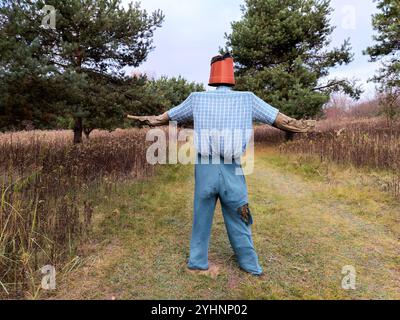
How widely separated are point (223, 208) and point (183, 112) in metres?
0.95

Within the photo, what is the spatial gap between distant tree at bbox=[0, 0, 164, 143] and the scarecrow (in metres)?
4.88

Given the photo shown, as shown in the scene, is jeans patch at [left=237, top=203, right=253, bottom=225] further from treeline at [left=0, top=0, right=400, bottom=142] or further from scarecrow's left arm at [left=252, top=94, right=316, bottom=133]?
treeline at [left=0, top=0, right=400, bottom=142]

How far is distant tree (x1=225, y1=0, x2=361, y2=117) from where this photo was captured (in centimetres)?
1029

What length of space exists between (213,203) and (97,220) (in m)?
1.83

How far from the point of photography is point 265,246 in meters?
3.24

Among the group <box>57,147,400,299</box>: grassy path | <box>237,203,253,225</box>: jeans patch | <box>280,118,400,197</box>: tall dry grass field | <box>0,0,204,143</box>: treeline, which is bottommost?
<box>57,147,400,299</box>: grassy path

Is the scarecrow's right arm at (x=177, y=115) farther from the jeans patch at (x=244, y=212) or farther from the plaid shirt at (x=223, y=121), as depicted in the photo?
the jeans patch at (x=244, y=212)

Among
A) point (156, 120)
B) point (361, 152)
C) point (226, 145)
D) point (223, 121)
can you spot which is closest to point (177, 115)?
point (156, 120)

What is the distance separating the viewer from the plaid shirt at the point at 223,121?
2432mm

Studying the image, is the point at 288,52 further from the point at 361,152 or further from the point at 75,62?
the point at 75,62

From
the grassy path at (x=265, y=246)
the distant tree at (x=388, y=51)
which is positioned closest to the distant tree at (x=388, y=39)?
the distant tree at (x=388, y=51)

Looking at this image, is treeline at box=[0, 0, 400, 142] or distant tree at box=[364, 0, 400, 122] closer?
treeline at box=[0, 0, 400, 142]

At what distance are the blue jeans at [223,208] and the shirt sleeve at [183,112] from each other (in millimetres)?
425

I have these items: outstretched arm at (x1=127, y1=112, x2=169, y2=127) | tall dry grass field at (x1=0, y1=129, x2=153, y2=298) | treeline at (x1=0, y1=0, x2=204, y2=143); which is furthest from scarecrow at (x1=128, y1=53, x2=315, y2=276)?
treeline at (x1=0, y1=0, x2=204, y2=143)
